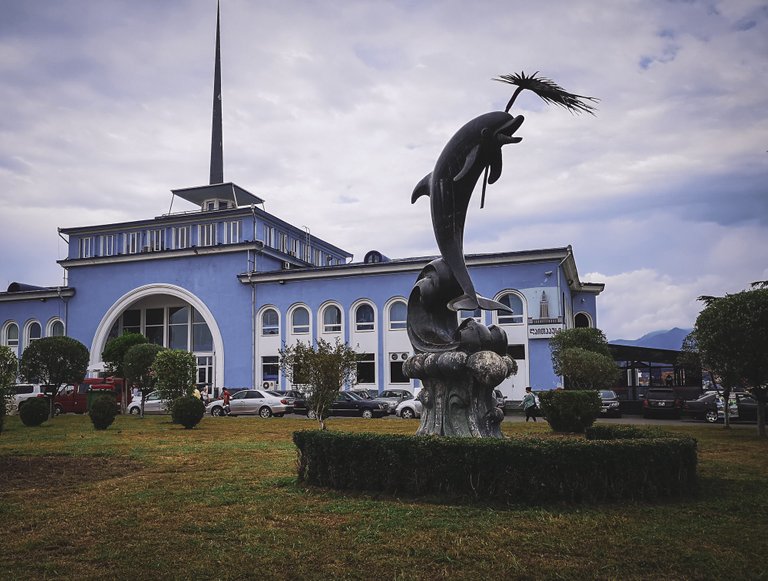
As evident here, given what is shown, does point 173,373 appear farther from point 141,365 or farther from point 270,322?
point 270,322

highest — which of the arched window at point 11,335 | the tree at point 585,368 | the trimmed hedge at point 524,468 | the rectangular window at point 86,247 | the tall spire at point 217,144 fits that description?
the tall spire at point 217,144

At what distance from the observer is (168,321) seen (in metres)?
44.1

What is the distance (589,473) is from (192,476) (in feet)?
19.5

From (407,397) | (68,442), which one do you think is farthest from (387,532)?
(407,397)

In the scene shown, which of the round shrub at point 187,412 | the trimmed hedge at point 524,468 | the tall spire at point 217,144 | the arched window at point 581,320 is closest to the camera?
the trimmed hedge at point 524,468

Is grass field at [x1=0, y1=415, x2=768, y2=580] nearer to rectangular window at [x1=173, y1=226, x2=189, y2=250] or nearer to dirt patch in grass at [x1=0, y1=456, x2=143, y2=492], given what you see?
dirt patch in grass at [x1=0, y1=456, x2=143, y2=492]

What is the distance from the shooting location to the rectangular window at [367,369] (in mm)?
36469

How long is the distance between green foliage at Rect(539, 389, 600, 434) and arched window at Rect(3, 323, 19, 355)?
40.1 m

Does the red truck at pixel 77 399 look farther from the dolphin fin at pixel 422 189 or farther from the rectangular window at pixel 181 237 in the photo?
the dolphin fin at pixel 422 189

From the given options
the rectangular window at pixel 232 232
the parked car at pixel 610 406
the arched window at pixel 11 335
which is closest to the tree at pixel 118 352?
the rectangular window at pixel 232 232

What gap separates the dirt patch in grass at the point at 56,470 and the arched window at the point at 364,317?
24.5m

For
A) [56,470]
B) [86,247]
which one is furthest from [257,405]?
[86,247]

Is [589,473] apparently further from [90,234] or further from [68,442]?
[90,234]

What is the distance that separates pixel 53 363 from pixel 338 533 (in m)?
26.3
